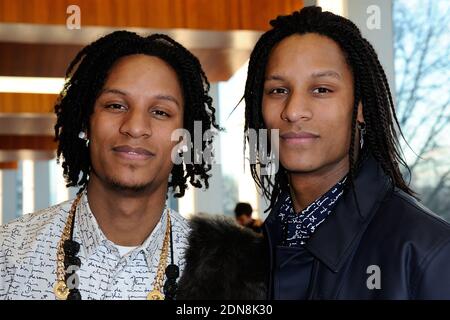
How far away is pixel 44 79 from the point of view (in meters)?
8.52

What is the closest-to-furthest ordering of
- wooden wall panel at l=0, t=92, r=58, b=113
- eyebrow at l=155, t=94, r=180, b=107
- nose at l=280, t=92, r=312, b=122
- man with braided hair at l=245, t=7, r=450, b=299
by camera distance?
man with braided hair at l=245, t=7, r=450, b=299 → nose at l=280, t=92, r=312, b=122 → eyebrow at l=155, t=94, r=180, b=107 → wooden wall panel at l=0, t=92, r=58, b=113

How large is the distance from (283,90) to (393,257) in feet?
2.14

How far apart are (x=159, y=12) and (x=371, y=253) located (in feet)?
13.7

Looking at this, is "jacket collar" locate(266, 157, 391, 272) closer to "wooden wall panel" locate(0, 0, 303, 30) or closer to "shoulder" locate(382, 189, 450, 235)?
"shoulder" locate(382, 189, 450, 235)

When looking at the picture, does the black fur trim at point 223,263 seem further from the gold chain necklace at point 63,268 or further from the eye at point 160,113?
the eye at point 160,113

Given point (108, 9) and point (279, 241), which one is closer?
point (279, 241)

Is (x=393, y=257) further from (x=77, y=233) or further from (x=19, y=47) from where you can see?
(x=19, y=47)

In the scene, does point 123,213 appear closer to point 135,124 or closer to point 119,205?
point 119,205

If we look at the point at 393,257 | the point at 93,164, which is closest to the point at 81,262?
the point at 93,164

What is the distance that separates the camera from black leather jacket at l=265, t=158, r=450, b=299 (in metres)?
1.63

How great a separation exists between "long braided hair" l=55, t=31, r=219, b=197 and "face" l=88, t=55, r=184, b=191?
0.19ft

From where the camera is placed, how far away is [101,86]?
7.84ft

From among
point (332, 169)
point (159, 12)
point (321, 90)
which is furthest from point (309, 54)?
point (159, 12)

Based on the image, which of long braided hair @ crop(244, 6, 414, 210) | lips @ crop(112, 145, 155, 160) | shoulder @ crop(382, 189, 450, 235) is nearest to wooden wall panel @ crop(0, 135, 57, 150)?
lips @ crop(112, 145, 155, 160)
